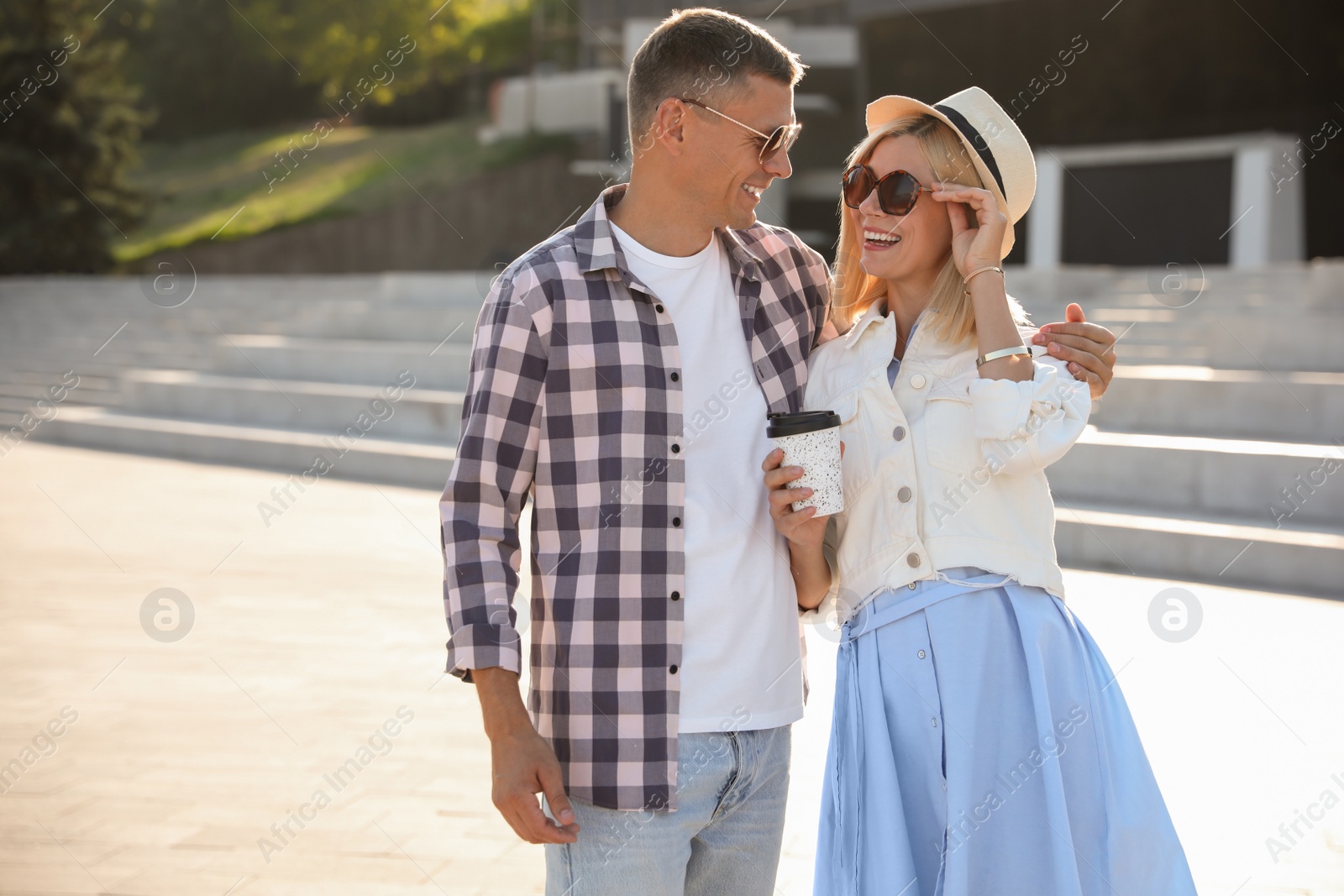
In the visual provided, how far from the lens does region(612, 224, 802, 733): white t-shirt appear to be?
2.12m

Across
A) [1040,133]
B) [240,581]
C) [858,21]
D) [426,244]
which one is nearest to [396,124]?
[426,244]

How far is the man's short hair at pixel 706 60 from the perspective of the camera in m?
2.25

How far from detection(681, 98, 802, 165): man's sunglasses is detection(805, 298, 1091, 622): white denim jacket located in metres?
0.41

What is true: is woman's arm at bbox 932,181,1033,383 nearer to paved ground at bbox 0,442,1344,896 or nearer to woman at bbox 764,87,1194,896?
woman at bbox 764,87,1194,896

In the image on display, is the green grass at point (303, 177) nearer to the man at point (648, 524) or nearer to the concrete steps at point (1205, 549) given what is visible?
the concrete steps at point (1205, 549)

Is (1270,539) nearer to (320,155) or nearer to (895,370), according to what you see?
(895,370)

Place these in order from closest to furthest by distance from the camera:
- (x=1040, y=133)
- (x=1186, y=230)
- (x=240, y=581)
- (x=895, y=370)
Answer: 1. (x=895, y=370)
2. (x=240, y=581)
3. (x=1186, y=230)
4. (x=1040, y=133)

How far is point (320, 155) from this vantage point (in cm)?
4141

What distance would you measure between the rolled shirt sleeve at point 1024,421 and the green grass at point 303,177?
3115 centimetres

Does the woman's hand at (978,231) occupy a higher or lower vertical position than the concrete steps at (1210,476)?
higher

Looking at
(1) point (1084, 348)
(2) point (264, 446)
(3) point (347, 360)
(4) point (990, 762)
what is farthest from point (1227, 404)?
(3) point (347, 360)

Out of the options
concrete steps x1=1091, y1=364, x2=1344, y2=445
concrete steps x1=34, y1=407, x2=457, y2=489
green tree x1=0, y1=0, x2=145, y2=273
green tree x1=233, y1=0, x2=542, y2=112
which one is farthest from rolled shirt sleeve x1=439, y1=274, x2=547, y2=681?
green tree x1=233, y1=0, x2=542, y2=112

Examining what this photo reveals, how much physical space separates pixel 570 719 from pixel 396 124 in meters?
47.0

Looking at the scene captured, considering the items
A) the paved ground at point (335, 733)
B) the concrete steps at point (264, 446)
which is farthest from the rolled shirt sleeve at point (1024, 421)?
the concrete steps at point (264, 446)
